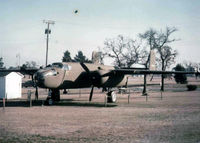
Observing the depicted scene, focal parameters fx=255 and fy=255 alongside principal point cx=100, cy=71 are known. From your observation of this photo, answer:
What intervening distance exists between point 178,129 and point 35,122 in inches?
304

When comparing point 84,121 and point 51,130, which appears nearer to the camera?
point 51,130

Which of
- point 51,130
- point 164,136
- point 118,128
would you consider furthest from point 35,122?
point 164,136

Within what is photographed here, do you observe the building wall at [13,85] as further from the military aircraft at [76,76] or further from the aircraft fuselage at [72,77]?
the aircraft fuselage at [72,77]

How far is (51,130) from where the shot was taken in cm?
1209

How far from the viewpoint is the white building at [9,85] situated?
107 feet

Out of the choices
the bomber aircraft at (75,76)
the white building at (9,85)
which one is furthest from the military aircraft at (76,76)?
the white building at (9,85)

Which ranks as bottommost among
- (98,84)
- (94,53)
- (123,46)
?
(98,84)

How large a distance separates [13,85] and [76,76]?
516 inches

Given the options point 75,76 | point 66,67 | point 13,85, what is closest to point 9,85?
point 13,85

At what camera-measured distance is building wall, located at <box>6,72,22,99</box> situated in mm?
33094

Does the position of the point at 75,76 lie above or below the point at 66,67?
below

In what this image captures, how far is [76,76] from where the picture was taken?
24.9 m

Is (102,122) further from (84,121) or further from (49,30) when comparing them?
(49,30)

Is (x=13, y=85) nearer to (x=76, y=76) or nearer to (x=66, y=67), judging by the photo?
(x=76, y=76)
